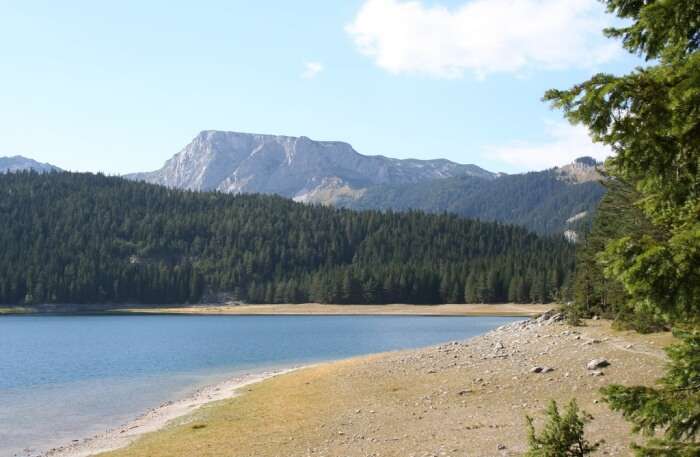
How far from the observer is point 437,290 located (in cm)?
17800

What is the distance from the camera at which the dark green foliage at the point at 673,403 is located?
20.8ft

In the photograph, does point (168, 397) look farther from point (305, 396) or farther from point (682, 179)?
point (682, 179)

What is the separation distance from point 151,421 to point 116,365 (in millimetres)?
26343

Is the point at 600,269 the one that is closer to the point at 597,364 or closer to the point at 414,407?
the point at 597,364

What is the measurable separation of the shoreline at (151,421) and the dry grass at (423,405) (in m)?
1.06

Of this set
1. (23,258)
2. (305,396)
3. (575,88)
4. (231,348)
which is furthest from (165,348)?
(23,258)

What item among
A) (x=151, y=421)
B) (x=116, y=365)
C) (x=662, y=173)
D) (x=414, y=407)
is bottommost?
(x=116, y=365)

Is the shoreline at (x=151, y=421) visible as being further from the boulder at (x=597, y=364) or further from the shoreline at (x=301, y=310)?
the shoreline at (x=301, y=310)

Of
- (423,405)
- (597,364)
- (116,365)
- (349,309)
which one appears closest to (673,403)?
(423,405)

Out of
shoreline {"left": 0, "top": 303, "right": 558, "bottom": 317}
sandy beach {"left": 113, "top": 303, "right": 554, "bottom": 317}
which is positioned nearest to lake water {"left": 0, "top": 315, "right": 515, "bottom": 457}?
sandy beach {"left": 113, "top": 303, "right": 554, "bottom": 317}

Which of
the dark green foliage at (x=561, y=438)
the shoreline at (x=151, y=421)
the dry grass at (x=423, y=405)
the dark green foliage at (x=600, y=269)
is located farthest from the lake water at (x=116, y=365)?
the dark green foliage at (x=561, y=438)

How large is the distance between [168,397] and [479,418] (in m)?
21.6

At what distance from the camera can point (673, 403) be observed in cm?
640

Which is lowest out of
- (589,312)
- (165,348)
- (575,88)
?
(165,348)
